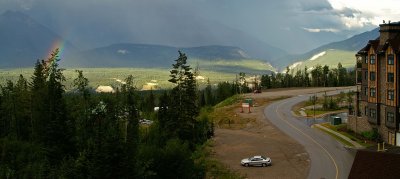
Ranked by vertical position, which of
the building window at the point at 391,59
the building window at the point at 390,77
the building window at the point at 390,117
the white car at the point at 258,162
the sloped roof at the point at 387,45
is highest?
the sloped roof at the point at 387,45

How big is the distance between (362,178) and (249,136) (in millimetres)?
64372

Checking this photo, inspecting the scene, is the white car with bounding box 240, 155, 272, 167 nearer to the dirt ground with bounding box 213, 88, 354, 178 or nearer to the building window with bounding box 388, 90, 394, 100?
the dirt ground with bounding box 213, 88, 354, 178

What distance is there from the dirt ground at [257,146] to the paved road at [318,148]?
1524 mm

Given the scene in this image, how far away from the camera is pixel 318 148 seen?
86250 mm

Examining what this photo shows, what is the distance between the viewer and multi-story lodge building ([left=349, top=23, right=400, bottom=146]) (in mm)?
83188

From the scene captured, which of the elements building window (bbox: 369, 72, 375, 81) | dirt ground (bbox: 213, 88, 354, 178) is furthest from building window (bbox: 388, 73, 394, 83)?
dirt ground (bbox: 213, 88, 354, 178)

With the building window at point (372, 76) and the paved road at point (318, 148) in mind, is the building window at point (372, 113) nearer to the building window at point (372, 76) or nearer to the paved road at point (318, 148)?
the building window at point (372, 76)

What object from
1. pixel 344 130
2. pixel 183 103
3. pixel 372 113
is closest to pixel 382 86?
pixel 372 113

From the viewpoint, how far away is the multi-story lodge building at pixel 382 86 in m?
83.2

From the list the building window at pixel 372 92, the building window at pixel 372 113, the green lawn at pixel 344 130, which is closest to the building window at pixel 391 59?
the building window at pixel 372 92

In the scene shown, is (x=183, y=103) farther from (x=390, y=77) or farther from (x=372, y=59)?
(x=390, y=77)

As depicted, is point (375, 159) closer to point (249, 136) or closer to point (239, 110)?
point (249, 136)

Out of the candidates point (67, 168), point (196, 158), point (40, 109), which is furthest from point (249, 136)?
point (67, 168)

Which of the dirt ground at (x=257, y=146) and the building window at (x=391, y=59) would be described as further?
the building window at (x=391, y=59)
